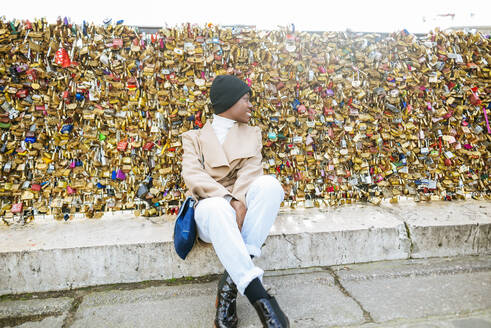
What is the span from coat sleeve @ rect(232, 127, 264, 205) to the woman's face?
0.65ft

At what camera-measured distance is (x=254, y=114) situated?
118 inches

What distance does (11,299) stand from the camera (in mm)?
2285

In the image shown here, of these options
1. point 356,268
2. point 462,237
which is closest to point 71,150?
point 356,268

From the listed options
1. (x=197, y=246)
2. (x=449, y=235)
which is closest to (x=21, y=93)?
(x=197, y=246)

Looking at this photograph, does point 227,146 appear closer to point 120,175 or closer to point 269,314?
point 120,175

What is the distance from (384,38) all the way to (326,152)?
3.98 ft

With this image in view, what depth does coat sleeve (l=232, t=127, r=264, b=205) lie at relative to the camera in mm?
2240

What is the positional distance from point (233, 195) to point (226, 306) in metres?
0.69

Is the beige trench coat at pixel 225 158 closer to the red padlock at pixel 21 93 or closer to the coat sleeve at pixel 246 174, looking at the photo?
the coat sleeve at pixel 246 174

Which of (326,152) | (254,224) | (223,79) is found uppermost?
(223,79)

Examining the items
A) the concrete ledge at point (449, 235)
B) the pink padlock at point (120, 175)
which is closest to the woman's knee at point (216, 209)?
the pink padlock at point (120, 175)

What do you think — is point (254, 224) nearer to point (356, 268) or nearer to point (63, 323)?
point (356, 268)

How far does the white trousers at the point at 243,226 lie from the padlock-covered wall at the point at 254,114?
0.95 meters

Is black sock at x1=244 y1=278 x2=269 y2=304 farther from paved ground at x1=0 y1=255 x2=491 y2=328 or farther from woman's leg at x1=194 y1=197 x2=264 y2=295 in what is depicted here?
paved ground at x1=0 y1=255 x2=491 y2=328
